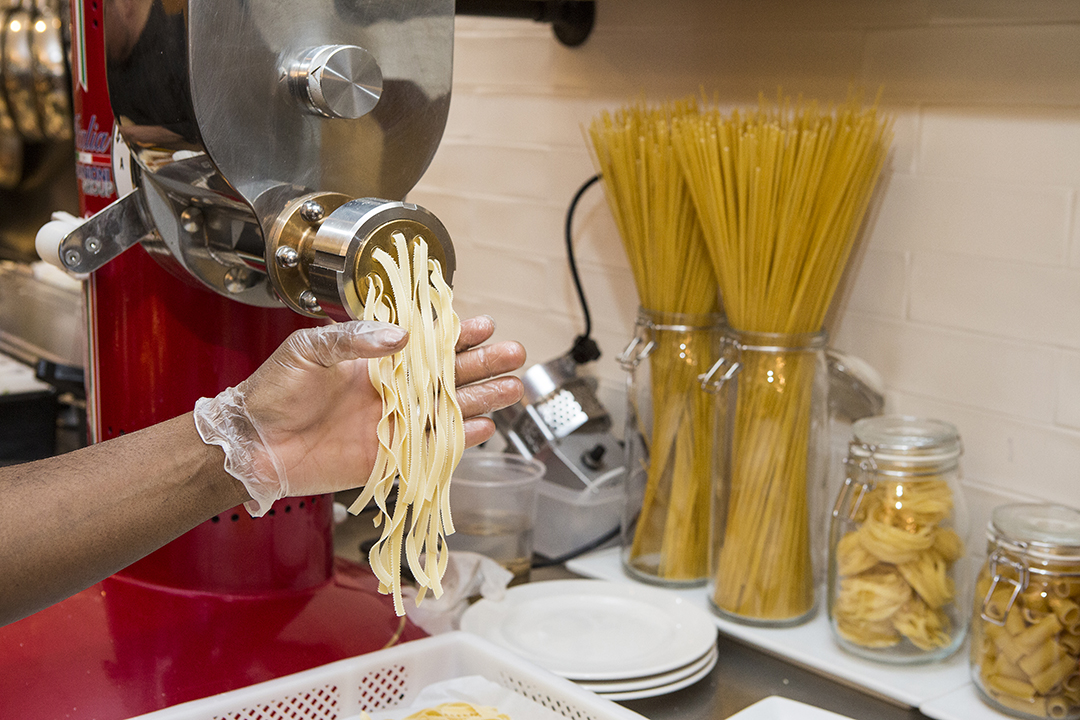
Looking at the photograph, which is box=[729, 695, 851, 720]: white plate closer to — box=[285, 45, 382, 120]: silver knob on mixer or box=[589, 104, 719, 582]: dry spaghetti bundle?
box=[589, 104, 719, 582]: dry spaghetti bundle

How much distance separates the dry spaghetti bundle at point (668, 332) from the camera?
1229mm

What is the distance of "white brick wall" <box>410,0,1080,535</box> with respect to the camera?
1.09m

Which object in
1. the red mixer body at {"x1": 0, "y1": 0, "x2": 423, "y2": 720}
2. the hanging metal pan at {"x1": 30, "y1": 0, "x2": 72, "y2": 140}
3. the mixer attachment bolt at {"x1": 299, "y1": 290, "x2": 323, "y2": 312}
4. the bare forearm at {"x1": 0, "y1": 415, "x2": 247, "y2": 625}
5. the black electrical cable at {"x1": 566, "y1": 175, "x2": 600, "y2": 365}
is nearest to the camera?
the bare forearm at {"x1": 0, "y1": 415, "x2": 247, "y2": 625}

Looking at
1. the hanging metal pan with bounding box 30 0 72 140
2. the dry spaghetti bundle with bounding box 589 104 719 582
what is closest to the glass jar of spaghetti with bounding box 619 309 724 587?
the dry spaghetti bundle with bounding box 589 104 719 582

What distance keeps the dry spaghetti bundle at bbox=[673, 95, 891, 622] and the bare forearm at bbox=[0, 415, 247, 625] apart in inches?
22.2

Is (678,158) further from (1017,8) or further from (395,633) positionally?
(395,633)

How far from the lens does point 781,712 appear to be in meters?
0.96

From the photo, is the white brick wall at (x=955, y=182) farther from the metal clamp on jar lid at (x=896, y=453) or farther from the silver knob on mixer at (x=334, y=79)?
the silver knob on mixer at (x=334, y=79)

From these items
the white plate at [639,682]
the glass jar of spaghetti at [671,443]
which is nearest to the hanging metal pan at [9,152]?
the glass jar of spaghetti at [671,443]

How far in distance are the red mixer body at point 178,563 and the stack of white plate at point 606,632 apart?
118 mm

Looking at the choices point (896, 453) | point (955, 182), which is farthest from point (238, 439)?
point (955, 182)

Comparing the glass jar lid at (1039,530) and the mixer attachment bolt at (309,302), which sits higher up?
the mixer attachment bolt at (309,302)

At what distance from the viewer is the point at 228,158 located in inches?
32.1

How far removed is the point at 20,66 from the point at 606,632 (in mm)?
1754
